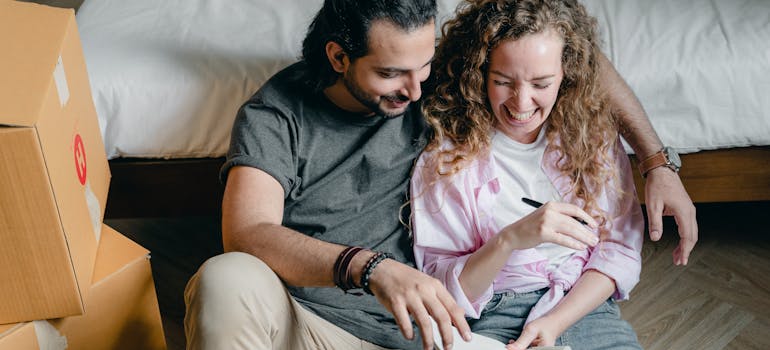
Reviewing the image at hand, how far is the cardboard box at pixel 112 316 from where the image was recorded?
3.83 feet

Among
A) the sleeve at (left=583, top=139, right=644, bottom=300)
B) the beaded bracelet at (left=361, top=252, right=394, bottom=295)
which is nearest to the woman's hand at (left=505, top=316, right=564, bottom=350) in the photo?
the sleeve at (left=583, top=139, right=644, bottom=300)

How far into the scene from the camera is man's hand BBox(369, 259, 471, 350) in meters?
1.00

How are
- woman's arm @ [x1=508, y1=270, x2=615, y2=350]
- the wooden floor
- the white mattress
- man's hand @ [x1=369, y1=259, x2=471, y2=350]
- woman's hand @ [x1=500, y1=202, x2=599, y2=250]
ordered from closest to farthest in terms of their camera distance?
man's hand @ [x1=369, y1=259, x2=471, y2=350]
woman's hand @ [x1=500, y1=202, x2=599, y2=250]
woman's arm @ [x1=508, y1=270, x2=615, y2=350]
the white mattress
the wooden floor

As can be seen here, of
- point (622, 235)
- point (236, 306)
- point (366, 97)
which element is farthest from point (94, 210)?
point (622, 235)

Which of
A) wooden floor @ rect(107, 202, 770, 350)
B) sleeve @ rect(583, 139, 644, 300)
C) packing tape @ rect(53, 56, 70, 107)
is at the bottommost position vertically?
wooden floor @ rect(107, 202, 770, 350)

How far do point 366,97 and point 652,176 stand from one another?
49 centimetres

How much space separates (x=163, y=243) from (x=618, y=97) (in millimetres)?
1140

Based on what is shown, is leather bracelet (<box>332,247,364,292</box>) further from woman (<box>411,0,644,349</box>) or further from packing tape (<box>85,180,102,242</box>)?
packing tape (<box>85,180,102,242</box>)

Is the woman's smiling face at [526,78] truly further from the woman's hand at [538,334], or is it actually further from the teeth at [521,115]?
the woman's hand at [538,334]

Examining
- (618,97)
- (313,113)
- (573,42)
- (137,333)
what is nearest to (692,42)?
(618,97)

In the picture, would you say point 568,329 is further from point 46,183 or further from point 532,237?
point 46,183

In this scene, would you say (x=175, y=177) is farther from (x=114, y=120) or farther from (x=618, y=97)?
(x=618, y=97)

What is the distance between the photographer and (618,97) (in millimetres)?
1353

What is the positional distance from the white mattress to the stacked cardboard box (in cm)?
18
